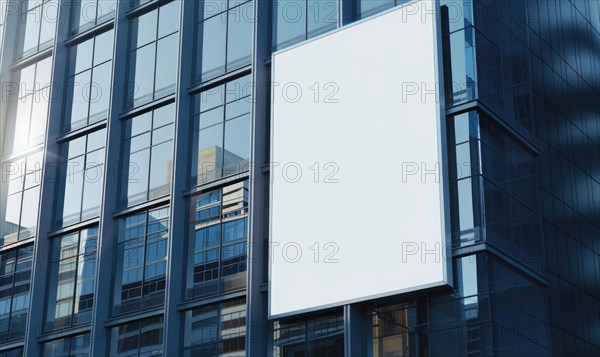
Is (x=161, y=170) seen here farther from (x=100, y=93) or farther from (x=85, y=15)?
(x=85, y=15)

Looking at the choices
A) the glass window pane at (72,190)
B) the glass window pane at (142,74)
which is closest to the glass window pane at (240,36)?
the glass window pane at (142,74)

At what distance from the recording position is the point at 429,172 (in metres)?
32.0

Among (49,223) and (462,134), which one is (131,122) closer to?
(49,223)

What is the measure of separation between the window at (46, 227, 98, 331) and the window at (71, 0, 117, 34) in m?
9.31

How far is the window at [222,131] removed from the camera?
37812mm

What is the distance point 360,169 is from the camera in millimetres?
33531

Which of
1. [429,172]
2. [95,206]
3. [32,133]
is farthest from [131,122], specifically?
[429,172]

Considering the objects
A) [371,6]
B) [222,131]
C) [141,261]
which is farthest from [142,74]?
[371,6]

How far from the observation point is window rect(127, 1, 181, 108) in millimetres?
41656

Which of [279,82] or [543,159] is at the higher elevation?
[279,82]

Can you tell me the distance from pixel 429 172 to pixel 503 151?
317 cm

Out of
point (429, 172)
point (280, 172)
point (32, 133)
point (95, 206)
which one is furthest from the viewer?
point (32, 133)

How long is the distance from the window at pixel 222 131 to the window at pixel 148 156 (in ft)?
4.56

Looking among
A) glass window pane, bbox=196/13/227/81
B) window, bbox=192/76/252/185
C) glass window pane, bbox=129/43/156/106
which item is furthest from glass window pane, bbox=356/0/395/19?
glass window pane, bbox=129/43/156/106
